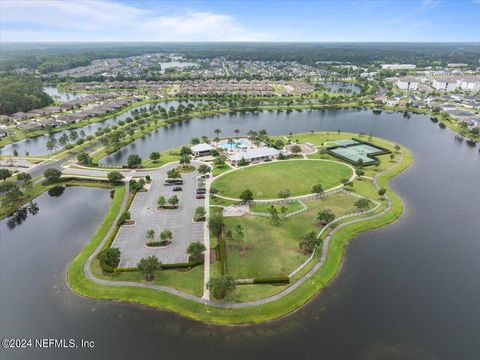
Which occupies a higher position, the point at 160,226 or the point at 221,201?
the point at 221,201

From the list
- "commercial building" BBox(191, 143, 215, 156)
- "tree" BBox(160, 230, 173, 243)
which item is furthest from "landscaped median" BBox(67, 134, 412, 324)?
"commercial building" BBox(191, 143, 215, 156)

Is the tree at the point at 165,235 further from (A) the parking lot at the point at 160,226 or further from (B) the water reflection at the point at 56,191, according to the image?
(B) the water reflection at the point at 56,191

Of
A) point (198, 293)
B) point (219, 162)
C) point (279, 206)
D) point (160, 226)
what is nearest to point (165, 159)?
point (219, 162)

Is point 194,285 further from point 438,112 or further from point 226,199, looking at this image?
point 438,112

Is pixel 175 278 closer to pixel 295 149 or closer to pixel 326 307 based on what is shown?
pixel 326 307

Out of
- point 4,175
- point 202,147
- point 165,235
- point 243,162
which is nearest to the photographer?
point 165,235

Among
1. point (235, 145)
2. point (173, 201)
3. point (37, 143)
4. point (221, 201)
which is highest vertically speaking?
point (235, 145)
